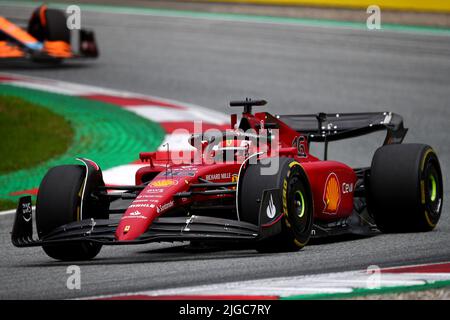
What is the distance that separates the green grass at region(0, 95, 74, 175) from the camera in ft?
46.9

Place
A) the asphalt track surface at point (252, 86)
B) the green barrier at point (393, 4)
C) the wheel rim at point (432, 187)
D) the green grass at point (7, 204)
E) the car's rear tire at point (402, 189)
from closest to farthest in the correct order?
the asphalt track surface at point (252, 86) < the car's rear tire at point (402, 189) < the wheel rim at point (432, 187) < the green grass at point (7, 204) < the green barrier at point (393, 4)

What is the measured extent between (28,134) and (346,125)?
6182 mm

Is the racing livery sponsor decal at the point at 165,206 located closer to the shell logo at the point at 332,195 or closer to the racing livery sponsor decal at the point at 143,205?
the racing livery sponsor decal at the point at 143,205

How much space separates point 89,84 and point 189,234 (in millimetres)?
12273

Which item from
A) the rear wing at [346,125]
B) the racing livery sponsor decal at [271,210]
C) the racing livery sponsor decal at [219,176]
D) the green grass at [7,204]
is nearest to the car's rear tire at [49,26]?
the green grass at [7,204]

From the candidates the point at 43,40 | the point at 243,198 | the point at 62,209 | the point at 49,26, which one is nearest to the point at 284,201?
the point at 243,198

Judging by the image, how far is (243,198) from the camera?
8.49 metres

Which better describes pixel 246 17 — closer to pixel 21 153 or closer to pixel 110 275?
pixel 21 153

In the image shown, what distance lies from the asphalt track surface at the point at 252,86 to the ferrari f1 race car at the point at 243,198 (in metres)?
0.19

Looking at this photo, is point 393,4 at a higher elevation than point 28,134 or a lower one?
higher

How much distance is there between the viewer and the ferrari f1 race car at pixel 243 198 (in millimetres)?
8352

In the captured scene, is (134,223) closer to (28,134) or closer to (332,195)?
(332,195)

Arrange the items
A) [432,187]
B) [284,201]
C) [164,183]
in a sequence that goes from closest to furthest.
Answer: [284,201] < [164,183] < [432,187]
